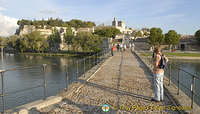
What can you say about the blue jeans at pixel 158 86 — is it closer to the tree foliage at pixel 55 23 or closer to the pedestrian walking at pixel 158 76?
the pedestrian walking at pixel 158 76

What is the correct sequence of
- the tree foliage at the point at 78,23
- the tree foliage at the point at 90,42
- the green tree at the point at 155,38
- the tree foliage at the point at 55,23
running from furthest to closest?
the tree foliage at the point at 78,23, the tree foliage at the point at 55,23, the green tree at the point at 155,38, the tree foliage at the point at 90,42

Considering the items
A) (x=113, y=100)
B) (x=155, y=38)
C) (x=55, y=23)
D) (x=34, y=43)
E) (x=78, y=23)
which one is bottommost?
(x=113, y=100)

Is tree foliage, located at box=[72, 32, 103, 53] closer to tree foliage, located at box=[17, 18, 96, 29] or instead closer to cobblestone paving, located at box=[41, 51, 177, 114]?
cobblestone paving, located at box=[41, 51, 177, 114]

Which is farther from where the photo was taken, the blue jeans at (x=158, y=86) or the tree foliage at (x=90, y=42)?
the tree foliage at (x=90, y=42)

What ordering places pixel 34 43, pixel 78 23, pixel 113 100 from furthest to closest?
pixel 78 23, pixel 34 43, pixel 113 100

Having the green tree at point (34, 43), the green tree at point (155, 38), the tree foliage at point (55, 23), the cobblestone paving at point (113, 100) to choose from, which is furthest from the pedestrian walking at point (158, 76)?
the tree foliage at point (55, 23)

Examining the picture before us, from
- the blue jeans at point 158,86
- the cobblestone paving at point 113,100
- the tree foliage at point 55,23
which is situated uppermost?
the tree foliage at point 55,23

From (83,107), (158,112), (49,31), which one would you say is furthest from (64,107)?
(49,31)

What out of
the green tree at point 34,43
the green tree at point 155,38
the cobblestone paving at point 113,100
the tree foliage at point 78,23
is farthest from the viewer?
the tree foliage at point 78,23

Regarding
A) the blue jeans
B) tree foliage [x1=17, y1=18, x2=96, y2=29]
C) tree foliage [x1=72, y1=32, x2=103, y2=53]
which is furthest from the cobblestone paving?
tree foliage [x1=17, y1=18, x2=96, y2=29]

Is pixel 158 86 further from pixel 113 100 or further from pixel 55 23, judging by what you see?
pixel 55 23

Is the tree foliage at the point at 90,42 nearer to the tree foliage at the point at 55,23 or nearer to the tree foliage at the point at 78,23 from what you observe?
the tree foliage at the point at 55,23

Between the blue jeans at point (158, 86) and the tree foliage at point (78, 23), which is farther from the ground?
the tree foliage at point (78, 23)

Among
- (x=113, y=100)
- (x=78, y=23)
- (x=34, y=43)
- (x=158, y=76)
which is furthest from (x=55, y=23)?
(x=158, y=76)
